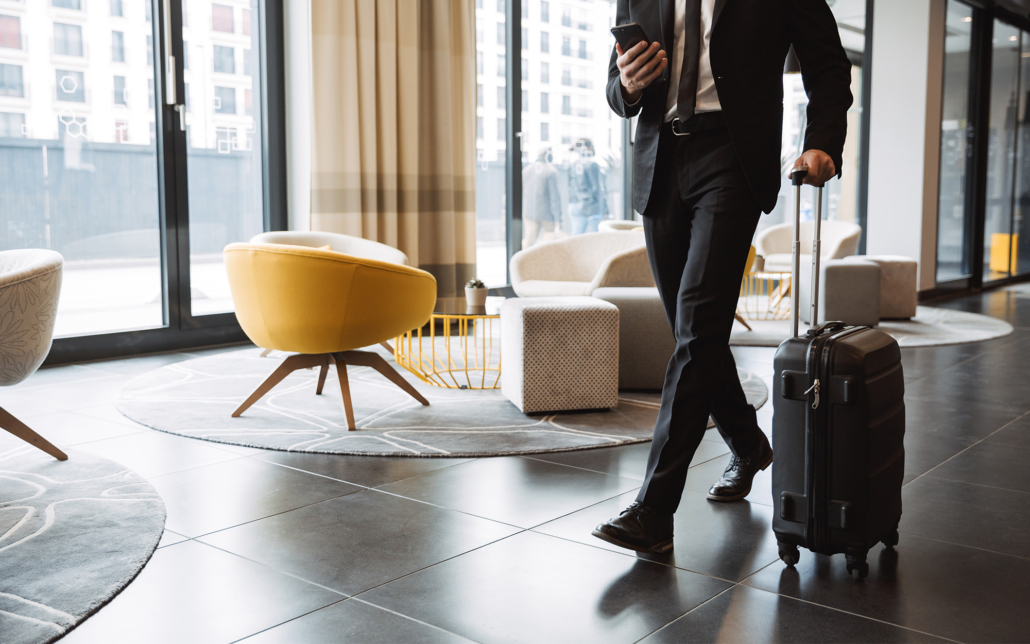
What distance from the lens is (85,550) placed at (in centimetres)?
191

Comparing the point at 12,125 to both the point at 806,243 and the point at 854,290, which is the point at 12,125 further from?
the point at 806,243

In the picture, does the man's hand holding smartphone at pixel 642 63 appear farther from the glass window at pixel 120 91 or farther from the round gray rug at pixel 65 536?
the glass window at pixel 120 91

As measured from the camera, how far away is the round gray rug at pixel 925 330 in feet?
17.5

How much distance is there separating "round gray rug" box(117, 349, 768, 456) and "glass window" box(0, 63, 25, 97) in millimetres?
1544

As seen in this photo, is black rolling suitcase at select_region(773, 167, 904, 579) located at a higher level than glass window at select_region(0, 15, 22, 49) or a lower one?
lower

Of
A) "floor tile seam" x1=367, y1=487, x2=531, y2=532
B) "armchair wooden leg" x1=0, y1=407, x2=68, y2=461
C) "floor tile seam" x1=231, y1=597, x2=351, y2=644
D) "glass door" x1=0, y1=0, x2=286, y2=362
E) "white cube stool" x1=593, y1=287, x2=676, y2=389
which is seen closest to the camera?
"floor tile seam" x1=231, y1=597, x2=351, y2=644

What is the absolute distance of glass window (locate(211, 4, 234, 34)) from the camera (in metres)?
5.07

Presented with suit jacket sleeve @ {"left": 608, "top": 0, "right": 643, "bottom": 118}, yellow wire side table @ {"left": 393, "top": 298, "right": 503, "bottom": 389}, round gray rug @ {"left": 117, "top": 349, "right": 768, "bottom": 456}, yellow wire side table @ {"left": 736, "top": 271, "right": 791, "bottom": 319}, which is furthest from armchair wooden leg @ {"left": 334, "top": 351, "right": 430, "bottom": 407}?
yellow wire side table @ {"left": 736, "top": 271, "right": 791, "bottom": 319}

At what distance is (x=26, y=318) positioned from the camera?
2.40m

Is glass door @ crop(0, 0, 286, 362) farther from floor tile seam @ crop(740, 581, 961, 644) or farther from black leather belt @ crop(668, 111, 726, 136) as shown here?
floor tile seam @ crop(740, 581, 961, 644)

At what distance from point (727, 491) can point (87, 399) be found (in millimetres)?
2538

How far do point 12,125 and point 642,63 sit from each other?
3.66 metres

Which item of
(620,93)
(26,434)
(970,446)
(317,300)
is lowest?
(970,446)

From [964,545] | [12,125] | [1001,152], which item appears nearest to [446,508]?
[964,545]
